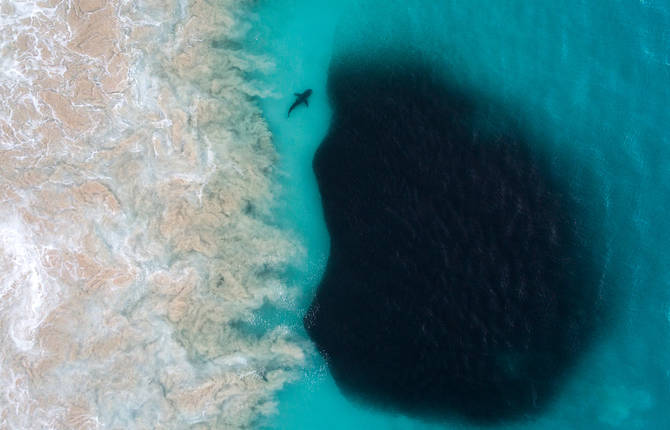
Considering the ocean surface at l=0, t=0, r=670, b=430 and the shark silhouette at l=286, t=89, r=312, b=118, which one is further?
the shark silhouette at l=286, t=89, r=312, b=118

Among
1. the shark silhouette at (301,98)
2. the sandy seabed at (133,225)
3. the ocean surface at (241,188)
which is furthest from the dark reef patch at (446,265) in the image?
the sandy seabed at (133,225)

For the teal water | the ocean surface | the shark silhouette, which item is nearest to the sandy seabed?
the ocean surface

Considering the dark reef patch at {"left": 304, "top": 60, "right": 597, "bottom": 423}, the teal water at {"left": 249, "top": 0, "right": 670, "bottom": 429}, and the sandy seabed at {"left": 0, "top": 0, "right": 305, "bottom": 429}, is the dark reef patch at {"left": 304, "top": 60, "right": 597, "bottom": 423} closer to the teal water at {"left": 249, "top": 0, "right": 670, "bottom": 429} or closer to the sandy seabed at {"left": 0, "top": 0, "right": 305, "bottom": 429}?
the teal water at {"left": 249, "top": 0, "right": 670, "bottom": 429}

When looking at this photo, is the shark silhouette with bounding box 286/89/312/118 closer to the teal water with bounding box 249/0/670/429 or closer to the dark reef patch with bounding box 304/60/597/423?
the teal water with bounding box 249/0/670/429

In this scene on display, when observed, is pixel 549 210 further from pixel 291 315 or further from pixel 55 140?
pixel 55 140

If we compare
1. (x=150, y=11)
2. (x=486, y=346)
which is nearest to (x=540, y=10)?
(x=486, y=346)

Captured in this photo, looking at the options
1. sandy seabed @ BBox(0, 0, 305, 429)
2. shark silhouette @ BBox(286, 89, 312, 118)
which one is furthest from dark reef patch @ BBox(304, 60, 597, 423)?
sandy seabed @ BBox(0, 0, 305, 429)

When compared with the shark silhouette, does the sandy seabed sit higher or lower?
lower
